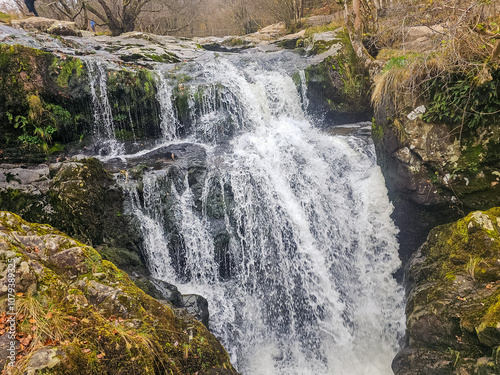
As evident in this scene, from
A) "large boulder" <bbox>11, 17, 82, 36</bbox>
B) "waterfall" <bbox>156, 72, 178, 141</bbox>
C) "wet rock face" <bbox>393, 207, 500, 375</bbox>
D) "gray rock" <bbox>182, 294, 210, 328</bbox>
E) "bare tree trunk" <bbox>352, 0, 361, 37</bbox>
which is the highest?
"large boulder" <bbox>11, 17, 82, 36</bbox>

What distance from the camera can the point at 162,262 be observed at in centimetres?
668

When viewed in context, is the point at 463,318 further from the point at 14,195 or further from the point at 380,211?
the point at 14,195

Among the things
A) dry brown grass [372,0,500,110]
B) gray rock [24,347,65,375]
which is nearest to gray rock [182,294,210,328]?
gray rock [24,347,65,375]

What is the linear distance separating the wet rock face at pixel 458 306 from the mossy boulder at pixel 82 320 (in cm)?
297

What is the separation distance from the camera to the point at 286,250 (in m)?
6.64

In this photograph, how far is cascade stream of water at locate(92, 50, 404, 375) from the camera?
5805 millimetres

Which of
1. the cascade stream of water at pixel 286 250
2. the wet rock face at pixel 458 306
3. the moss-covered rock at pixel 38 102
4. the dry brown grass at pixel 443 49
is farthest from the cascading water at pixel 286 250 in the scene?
the moss-covered rock at pixel 38 102

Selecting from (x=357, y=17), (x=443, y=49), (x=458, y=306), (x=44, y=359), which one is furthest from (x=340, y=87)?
(x=44, y=359)

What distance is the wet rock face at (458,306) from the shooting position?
3.68 meters

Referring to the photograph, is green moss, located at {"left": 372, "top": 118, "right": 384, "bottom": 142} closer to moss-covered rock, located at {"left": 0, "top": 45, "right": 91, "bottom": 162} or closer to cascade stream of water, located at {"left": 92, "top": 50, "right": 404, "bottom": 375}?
cascade stream of water, located at {"left": 92, "top": 50, "right": 404, "bottom": 375}

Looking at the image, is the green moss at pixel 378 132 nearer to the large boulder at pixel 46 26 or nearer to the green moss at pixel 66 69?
the green moss at pixel 66 69

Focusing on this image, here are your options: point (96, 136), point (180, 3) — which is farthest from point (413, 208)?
point (180, 3)

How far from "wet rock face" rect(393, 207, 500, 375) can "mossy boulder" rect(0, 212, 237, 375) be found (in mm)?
2968

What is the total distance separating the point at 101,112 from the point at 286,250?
22.9 feet
